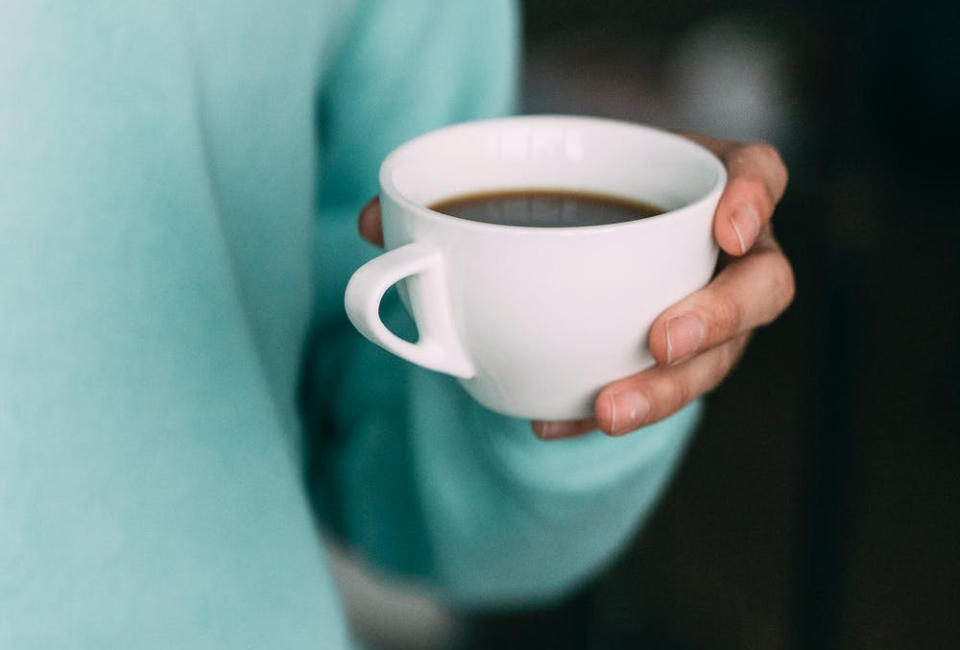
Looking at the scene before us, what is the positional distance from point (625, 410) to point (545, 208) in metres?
0.11

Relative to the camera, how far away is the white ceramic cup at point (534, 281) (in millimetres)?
325

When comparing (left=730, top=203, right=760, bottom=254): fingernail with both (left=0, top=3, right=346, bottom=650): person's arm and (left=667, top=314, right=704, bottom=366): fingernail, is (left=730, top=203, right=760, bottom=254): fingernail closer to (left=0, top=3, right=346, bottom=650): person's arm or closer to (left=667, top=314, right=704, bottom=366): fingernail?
(left=667, top=314, right=704, bottom=366): fingernail

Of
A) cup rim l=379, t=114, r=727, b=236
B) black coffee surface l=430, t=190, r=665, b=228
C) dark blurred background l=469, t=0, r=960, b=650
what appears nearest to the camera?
cup rim l=379, t=114, r=727, b=236

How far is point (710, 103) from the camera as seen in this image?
1.54 metres

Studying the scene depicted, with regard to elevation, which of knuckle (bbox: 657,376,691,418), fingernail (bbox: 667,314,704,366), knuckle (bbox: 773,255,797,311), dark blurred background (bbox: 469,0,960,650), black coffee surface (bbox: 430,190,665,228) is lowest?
dark blurred background (bbox: 469,0,960,650)

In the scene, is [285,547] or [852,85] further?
[852,85]

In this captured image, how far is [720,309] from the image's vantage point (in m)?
0.39

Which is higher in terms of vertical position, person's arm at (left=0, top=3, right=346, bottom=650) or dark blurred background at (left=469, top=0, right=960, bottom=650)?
person's arm at (left=0, top=3, right=346, bottom=650)

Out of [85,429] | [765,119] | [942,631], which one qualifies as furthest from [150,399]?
[765,119]

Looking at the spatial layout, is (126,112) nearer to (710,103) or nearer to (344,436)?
(344,436)

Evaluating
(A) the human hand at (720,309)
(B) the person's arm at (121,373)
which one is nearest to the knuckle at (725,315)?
(A) the human hand at (720,309)

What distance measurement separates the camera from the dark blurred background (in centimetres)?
129

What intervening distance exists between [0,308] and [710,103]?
1.36m

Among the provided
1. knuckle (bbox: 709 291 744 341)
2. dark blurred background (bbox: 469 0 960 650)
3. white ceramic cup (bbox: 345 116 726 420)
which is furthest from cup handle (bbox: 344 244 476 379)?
dark blurred background (bbox: 469 0 960 650)
